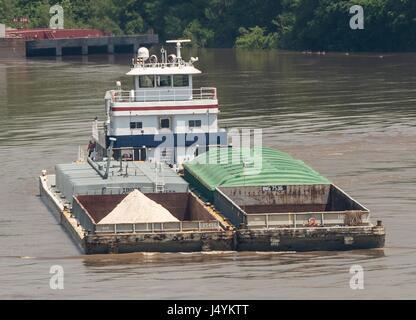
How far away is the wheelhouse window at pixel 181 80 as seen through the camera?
74000mm

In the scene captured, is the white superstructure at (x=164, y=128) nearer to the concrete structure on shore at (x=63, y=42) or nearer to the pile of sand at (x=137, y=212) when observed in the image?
A: the pile of sand at (x=137, y=212)

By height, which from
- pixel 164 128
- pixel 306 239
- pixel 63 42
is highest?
pixel 164 128

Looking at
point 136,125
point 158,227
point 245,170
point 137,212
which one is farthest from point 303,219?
point 136,125

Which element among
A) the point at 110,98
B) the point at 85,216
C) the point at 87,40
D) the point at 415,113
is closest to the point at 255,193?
the point at 85,216

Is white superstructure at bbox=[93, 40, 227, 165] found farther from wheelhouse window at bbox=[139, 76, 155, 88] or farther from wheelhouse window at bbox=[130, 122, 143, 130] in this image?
wheelhouse window at bbox=[139, 76, 155, 88]

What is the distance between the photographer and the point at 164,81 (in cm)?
7412

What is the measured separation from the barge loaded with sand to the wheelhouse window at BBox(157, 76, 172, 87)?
0.05 meters

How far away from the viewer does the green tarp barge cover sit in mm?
61062

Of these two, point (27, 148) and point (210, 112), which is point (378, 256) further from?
point (27, 148)

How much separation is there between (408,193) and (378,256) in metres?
13.4

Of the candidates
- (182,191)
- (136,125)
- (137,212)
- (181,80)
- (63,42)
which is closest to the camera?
(137,212)

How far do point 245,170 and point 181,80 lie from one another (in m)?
12.2

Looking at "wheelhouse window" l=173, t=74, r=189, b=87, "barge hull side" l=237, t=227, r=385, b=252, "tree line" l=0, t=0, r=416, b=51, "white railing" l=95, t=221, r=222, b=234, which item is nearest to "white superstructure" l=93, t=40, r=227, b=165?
"wheelhouse window" l=173, t=74, r=189, b=87

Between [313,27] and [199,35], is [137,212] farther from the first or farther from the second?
[199,35]
